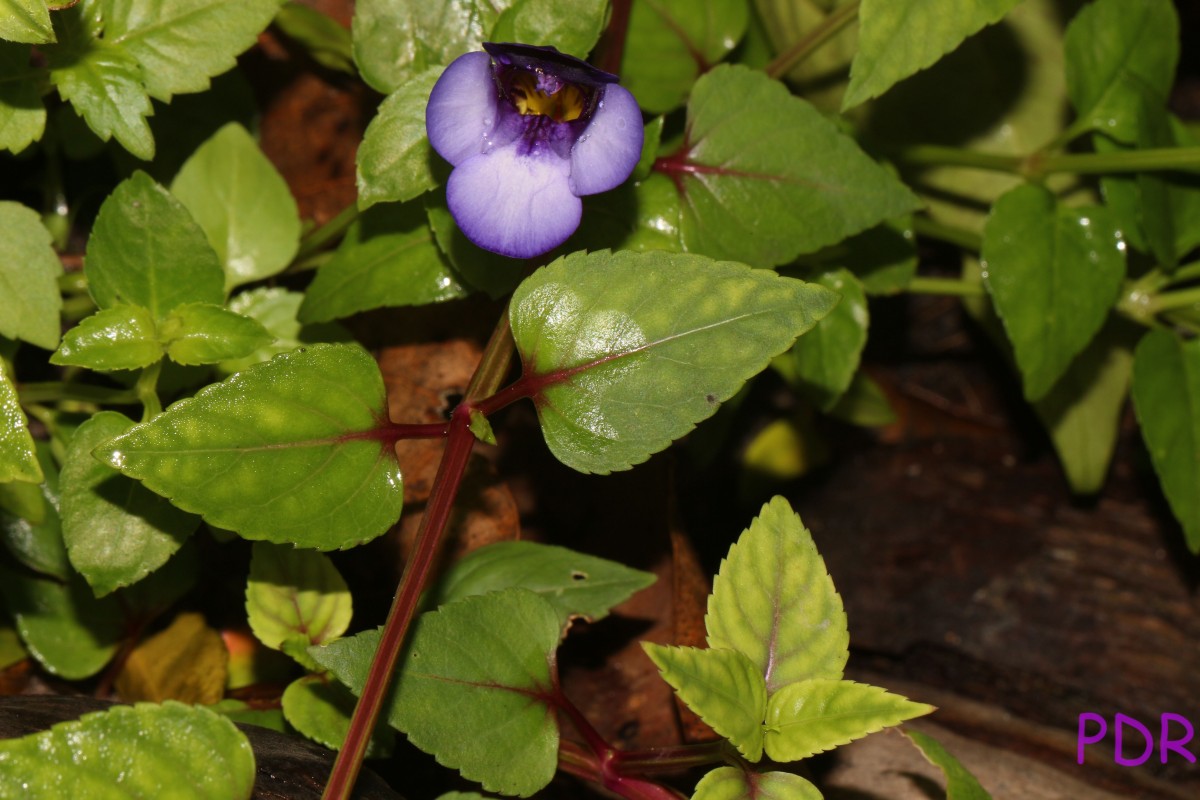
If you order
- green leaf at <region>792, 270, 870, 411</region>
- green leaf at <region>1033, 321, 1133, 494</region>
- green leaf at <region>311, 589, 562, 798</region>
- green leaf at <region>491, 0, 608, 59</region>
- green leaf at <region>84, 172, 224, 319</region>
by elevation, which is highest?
green leaf at <region>491, 0, 608, 59</region>

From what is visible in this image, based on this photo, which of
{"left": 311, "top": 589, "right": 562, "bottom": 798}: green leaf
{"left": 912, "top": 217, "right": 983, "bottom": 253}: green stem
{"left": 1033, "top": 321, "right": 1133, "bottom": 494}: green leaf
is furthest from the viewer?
{"left": 1033, "top": 321, "right": 1133, "bottom": 494}: green leaf

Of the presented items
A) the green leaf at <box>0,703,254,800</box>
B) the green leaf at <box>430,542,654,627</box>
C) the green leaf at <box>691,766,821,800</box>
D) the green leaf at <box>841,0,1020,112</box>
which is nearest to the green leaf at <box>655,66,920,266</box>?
the green leaf at <box>841,0,1020,112</box>

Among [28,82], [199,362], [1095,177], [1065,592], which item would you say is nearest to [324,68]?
[28,82]

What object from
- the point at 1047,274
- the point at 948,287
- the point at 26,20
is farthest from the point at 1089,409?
the point at 26,20

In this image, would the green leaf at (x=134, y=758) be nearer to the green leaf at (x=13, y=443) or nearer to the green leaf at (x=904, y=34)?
the green leaf at (x=13, y=443)

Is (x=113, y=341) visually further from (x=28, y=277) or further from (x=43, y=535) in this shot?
(x=43, y=535)

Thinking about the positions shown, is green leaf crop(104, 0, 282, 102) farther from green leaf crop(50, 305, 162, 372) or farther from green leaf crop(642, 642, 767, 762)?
green leaf crop(642, 642, 767, 762)

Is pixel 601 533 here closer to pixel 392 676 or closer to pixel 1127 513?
pixel 392 676
